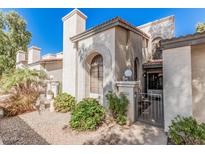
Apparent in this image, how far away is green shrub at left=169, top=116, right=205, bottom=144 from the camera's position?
3.86 metres

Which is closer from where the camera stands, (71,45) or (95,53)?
(95,53)

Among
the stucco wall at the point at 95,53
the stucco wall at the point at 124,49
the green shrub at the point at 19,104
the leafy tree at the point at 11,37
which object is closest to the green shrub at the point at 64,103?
the stucco wall at the point at 95,53

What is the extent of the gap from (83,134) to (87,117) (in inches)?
30.3

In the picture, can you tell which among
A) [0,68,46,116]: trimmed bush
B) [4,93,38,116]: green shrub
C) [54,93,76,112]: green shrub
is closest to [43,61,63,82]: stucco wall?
[0,68,46,116]: trimmed bush

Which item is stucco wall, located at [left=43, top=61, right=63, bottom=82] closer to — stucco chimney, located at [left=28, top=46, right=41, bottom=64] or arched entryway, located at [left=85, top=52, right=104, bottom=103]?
stucco chimney, located at [left=28, top=46, right=41, bottom=64]

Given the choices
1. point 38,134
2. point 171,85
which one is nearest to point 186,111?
point 171,85

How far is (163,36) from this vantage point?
45.9ft

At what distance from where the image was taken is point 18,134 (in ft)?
17.8

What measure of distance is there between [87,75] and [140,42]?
16.6 ft

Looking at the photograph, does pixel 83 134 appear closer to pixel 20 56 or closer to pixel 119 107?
pixel 119 107

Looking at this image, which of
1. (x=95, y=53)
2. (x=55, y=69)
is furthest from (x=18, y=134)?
(x=55, y=69)

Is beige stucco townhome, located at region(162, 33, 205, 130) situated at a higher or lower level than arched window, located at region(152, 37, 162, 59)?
lower

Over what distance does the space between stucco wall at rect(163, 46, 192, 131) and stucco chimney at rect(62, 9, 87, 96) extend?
683 centimetres

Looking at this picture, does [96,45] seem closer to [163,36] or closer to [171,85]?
[171,85]
